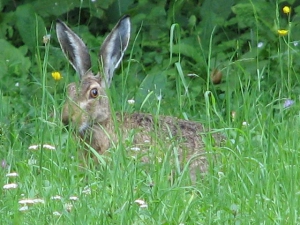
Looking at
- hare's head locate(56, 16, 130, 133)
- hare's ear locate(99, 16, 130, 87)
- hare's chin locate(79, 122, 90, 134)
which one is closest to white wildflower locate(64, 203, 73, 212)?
hare's chin locate(79, 122, 90, 134)

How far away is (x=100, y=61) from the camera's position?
671 centimetres

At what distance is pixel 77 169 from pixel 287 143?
3.66ft

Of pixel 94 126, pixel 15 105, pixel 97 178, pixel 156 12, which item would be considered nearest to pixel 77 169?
pixel 97 178

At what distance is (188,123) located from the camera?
20.8ft

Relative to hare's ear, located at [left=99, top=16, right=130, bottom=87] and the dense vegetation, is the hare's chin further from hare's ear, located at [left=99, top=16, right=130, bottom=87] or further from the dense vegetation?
hare's ear, located at [left=99, top=16, right=130, bottom=87]

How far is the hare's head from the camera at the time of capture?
6574 mm

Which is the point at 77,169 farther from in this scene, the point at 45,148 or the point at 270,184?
the point at 270,184

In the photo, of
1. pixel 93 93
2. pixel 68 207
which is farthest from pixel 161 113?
pixel 68 207

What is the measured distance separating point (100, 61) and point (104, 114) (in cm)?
36

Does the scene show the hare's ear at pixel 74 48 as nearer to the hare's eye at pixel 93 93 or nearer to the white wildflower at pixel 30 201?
the hare's eye at pixel 93 93

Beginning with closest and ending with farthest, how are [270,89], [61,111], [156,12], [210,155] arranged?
1. [210,155]
2. [61,111]
3. [270,89]
4. [156,12]

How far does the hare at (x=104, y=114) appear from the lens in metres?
6.09

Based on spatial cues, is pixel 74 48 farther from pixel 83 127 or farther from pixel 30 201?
pixel 30 201

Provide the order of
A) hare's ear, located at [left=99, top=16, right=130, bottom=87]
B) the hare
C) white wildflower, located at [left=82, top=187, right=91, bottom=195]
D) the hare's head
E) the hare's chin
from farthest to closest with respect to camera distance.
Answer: hare's ear, located at [left=99, top=16, right=130, bottom=87], the hare's head, the hare's chin, the hare, white wildflower, located at [left=82, top=187, right=91, bottom=195]
